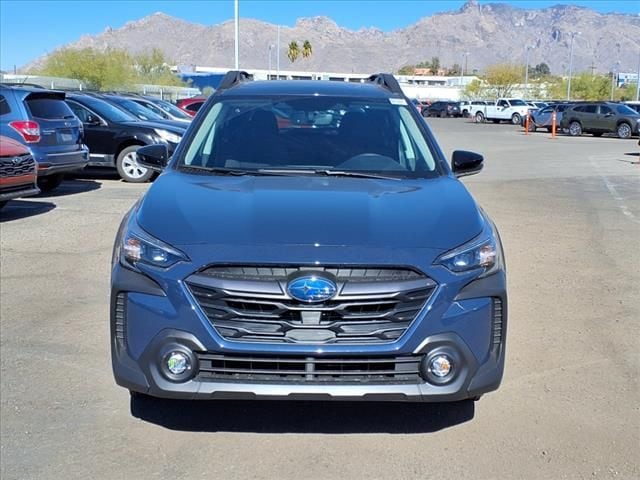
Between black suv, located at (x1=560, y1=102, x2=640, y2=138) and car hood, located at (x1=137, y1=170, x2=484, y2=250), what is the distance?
33.2 meters

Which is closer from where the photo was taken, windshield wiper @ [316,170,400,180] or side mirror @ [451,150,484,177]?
windshield wiper @ [316,170,400,180]

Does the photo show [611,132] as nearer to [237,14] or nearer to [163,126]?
[237,14]

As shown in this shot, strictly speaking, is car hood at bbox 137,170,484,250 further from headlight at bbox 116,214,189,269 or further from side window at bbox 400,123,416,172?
side window at bbox 400,123,416,172

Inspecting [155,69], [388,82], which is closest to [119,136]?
[388,82]

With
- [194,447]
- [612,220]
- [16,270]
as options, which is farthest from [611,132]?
[194,447]

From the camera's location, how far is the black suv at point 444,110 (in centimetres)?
6488

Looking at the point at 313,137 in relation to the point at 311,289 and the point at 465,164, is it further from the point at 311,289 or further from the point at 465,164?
the point at 311,289

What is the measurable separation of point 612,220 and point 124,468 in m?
9.00

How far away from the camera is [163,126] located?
1471 centimetres

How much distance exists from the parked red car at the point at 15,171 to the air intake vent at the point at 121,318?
7032 mm

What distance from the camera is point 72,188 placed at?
14000 millimetres

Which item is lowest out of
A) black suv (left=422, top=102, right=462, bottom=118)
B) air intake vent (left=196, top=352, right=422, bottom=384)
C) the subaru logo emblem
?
black suv (left=422, top=102, right=462, bottom=118)

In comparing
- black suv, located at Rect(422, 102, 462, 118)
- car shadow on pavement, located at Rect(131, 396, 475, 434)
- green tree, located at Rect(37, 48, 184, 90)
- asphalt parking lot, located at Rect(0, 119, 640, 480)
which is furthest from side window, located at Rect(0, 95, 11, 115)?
black suv, located at Rect(422, 102, 462, 118)

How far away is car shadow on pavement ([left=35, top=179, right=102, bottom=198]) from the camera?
13.1 m
